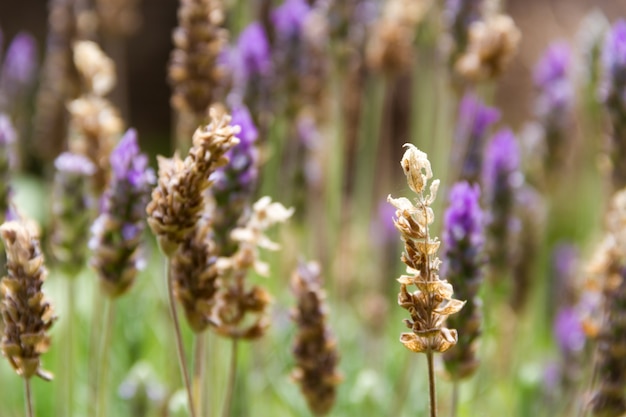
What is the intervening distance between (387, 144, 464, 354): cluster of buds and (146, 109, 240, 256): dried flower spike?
0.15m

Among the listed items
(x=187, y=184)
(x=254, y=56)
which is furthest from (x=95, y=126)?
(x=187, y=184)

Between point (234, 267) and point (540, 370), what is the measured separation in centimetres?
81

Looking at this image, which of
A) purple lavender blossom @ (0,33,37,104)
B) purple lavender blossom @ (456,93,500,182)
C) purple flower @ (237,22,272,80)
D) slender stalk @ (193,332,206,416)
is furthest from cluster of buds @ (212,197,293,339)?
purple lavender blossom @ (0,33,37,104)

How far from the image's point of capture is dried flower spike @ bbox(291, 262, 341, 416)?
89 cm

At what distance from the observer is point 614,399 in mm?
946

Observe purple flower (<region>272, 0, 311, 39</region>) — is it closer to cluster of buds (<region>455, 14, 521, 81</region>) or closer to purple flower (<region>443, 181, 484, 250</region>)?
cluster of buds (<region>455, 14, 521, 81</region>)

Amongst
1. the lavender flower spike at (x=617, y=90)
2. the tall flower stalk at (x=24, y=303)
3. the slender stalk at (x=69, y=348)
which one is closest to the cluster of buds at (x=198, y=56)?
the slender stalk at (x=69, y=348)

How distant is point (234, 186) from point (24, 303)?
272mm

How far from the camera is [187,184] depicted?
2.28ft

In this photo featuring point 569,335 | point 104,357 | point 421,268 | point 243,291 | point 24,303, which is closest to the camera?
point 421,268

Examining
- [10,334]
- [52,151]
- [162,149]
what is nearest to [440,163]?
[52,151]

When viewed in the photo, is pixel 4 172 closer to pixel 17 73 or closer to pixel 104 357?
pixel 104 357

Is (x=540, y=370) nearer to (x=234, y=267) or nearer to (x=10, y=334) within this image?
(x=234, y=267)

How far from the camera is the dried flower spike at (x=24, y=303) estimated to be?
0.71 meters
